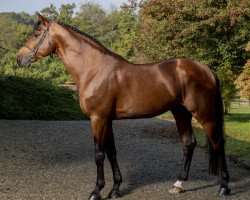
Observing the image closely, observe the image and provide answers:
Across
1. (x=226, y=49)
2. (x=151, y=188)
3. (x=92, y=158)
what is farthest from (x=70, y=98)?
(x=151, y=188)

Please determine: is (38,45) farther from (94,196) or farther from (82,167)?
(82,167)

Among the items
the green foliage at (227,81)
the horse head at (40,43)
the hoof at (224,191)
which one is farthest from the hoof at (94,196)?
the green foliage at (227,81)

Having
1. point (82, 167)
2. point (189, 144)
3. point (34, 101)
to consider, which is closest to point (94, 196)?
point (189, 144)

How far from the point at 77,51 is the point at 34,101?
8.90 metres

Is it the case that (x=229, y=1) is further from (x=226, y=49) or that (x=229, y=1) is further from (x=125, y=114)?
(x=125, y=114)

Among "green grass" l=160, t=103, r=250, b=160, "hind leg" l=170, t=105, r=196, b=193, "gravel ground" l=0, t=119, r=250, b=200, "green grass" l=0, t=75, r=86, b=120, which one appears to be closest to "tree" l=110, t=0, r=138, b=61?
"green grass" l=0, t=75, r=86, b=120

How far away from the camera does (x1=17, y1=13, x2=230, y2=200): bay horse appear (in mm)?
4500

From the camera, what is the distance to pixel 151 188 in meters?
5.06

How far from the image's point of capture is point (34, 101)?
43.4 ft

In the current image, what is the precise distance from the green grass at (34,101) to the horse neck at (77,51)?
7.57 meters

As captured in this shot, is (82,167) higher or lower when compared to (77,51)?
lower

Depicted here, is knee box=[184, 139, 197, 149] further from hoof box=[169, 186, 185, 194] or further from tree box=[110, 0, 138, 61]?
tree box=[110, 0, 138, 61]

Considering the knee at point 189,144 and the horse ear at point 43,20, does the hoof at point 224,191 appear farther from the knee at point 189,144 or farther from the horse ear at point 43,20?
the horse ear at point 43,20

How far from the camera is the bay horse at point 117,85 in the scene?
450 centimetres
